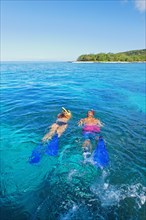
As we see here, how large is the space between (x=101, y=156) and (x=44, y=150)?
2.25 metres

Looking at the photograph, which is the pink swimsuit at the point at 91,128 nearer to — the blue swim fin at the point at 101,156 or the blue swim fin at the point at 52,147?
the blue swim fin at the point at 101,156

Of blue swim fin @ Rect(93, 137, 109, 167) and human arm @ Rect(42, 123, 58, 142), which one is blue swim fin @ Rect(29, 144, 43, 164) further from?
blue swim fin @ Rect(93, 137, 109, 167)

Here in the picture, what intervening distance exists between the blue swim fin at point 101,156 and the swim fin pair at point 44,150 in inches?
62.9

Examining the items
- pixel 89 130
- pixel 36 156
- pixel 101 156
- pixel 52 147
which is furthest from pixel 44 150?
pixel 89 130

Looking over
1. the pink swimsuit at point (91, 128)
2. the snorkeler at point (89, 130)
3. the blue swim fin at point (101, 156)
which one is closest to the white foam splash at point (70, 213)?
the blue swim fin at point (101, 156)

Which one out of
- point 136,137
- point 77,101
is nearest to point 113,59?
point 77,101

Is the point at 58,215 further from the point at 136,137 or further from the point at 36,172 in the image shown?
the point at 136,137

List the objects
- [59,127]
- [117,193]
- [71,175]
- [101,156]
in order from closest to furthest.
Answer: [117,193] < [71,175] < [101,156] < [59,127]

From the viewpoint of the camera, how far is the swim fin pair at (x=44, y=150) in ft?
25.5

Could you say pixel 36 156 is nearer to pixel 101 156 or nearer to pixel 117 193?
pixel 101 156

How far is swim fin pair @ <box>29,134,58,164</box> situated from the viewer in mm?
7767

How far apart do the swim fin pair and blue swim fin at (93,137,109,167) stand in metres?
1.60

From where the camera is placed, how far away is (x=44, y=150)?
830 cm

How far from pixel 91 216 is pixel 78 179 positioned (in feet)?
4.81
